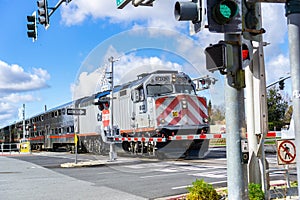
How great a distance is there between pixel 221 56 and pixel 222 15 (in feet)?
1.83

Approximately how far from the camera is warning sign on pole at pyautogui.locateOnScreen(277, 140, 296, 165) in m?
6.92

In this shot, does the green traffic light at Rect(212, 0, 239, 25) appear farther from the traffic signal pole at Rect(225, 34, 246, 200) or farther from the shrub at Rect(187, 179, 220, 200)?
the shrub at Rect(187, 179, 220, 200)

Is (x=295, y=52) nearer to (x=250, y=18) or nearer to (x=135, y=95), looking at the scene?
(x=250, y=18)

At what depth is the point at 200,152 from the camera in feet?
59.7

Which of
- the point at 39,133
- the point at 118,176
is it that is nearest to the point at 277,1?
the point at 118,176

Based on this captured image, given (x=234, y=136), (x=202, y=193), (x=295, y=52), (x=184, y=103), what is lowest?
(x=202, y=193)

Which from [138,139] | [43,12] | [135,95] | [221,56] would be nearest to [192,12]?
[221,56]

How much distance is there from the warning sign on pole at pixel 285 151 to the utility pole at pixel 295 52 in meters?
2.85

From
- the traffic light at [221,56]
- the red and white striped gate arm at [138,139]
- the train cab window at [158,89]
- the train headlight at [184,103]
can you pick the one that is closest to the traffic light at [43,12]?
the train cab window at [158,89]

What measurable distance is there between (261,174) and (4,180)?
9.12 meters

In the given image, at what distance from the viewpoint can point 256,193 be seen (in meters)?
6.76

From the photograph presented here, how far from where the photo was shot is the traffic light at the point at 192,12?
526 centimetres

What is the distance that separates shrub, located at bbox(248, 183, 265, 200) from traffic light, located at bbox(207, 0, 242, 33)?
302cm

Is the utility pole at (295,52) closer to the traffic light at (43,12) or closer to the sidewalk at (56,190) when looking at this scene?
the sidewalk at (56,190)
